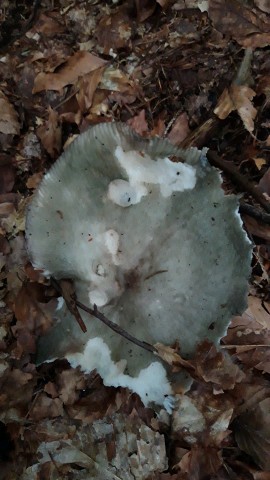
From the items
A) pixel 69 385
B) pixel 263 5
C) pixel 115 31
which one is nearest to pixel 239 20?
pixel 263 5

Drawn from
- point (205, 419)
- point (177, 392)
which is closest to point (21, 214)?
point (177, 392)

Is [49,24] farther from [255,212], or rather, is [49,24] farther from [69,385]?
[69,385]

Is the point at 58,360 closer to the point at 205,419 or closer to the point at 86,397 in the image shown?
the point at 86,397

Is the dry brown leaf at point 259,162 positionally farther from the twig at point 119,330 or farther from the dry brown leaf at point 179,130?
the twig at point 119,330

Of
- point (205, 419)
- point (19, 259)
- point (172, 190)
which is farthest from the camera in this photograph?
point (19, 259)

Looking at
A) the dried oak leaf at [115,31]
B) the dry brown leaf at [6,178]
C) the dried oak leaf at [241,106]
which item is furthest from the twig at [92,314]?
the dried oak leaf at [115,31]

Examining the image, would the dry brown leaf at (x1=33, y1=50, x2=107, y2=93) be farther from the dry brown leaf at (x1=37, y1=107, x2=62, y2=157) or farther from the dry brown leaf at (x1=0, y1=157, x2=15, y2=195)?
the dry brown leaf at (x1=0, y1=157, x2=15, y2=195)
